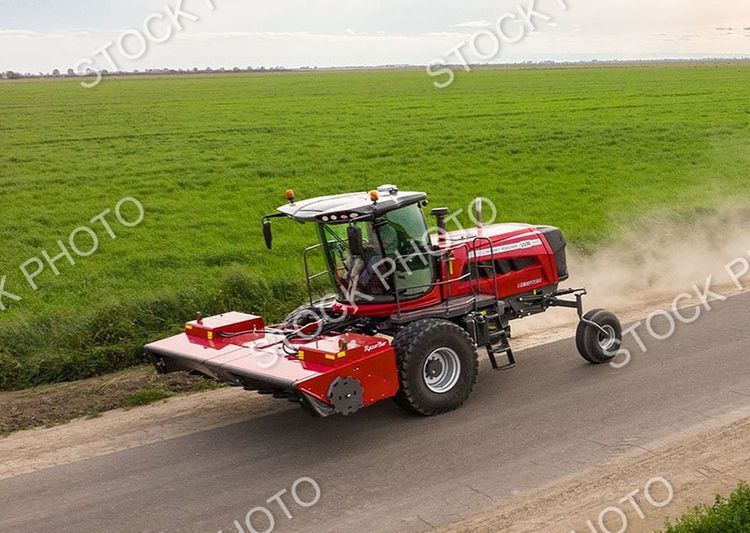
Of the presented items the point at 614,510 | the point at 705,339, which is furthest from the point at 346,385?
the point at 705,339

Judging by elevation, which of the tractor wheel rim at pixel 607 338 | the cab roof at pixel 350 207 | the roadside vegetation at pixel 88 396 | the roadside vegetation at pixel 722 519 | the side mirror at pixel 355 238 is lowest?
the tractor wheel rim at pixel 607 338

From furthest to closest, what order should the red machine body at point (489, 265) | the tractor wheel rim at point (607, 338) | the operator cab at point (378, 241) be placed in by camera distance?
the tractor wheel rim at point (607, 338) < the red machine body at point (489, 265) < the operator cab at point (378, 241)

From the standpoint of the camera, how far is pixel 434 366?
10.5m

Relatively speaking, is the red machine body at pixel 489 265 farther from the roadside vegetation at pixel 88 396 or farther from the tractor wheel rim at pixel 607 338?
the roadside vegetation at pixel 88 396

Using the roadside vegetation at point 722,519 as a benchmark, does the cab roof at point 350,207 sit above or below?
above

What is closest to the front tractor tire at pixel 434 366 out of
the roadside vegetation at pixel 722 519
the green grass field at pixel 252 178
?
the roadside vegetation at pixel 722 519

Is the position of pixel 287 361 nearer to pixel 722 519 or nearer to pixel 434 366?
pixel 434 366

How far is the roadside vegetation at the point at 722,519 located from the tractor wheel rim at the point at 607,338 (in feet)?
16.1

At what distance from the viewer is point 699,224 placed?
2133 cm

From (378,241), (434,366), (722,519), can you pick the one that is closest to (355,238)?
(378,241)

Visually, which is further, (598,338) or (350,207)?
(598,338)

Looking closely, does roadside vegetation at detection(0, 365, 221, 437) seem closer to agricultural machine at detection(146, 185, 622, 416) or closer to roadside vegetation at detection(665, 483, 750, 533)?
agricultural machine at detection(146, 185, 622, 416)

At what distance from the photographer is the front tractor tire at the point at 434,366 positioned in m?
10.1

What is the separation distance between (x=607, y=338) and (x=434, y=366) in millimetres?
3195
